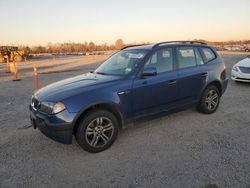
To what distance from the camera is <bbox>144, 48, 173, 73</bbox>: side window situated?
3.95m

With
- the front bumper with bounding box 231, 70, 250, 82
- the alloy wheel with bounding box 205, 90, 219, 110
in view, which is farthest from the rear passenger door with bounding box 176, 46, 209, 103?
the front bumper with bounding box 231, 70, 250, 82

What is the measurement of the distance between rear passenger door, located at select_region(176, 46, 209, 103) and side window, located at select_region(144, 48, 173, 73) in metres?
0.21

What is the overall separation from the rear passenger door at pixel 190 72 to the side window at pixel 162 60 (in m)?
0.21

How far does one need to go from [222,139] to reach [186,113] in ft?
4.86

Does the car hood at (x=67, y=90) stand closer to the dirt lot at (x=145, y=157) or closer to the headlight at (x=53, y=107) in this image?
the headlight at (x=53, y=107)

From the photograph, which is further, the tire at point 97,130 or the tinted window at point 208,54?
the tinted window at point 208,54

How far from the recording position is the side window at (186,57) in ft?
14.3

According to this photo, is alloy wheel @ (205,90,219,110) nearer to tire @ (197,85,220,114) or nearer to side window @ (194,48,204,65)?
tire @ (197,85,220,114)

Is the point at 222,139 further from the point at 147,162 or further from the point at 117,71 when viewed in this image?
the point at 117,71

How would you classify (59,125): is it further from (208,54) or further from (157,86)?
(208,54)

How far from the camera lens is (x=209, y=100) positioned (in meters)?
4.97

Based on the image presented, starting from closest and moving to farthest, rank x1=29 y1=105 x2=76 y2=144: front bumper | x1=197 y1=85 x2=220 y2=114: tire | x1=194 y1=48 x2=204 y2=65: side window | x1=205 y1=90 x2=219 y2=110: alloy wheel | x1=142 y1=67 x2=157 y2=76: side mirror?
x1=29 y1=105 x2=76 y2=144: front bumper, x1=142 y1=67 x2=157 y2=76: side mirror, x1=194 y1=48 x2=204 y2=65: side window, x1=197 y1=85 x2=220 y2=114: tire, x1=205 y1=90 x2=219 y2=110: alloy wheel

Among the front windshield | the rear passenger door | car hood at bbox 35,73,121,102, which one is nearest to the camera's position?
car hood at bbox 35,73,121,102

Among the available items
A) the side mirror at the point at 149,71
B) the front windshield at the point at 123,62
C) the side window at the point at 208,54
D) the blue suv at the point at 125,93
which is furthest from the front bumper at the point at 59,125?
the side window at the point at 208,54
